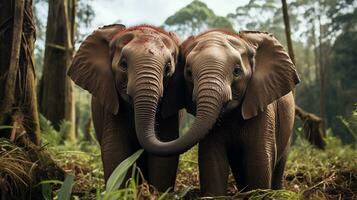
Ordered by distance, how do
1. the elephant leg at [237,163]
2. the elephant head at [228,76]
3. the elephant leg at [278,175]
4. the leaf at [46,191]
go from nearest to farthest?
the leaf at [46,191] → the elephant head at [228,76] → the elephant leg at [237,163] → the elephant leg at [278,175]

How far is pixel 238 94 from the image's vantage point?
4957 millimetres

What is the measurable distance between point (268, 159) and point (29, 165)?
226 cm

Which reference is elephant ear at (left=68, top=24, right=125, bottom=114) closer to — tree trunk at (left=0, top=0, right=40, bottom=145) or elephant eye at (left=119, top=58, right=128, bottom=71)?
elephant eye at (left=119, top=58, right=128, bottom=71)

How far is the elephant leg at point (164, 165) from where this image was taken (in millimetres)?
5453

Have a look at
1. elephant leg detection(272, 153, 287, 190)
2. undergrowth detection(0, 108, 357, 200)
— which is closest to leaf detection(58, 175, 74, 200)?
undergrowth detection(0, 108, 357, 200)

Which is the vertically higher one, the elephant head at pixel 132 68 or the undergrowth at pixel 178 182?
the elephant head at pixel 132 68

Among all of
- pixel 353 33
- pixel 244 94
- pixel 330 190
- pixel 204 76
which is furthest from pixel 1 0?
pixel 353 33

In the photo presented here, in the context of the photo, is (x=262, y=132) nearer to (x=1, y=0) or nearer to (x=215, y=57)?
(x=215, y=57)

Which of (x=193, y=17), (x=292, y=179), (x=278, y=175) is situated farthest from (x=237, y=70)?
(x=193, y=17)

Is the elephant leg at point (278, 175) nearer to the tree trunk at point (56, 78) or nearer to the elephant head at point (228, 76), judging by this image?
the elephant head at point (228, 76)

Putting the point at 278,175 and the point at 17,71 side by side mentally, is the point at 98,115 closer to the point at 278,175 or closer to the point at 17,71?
the point at 17,71

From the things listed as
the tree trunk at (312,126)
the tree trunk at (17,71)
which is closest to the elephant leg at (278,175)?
the tree trunk at (17,71)

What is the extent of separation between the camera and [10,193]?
14.1 ft

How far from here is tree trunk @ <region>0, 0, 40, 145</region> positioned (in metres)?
5.01
